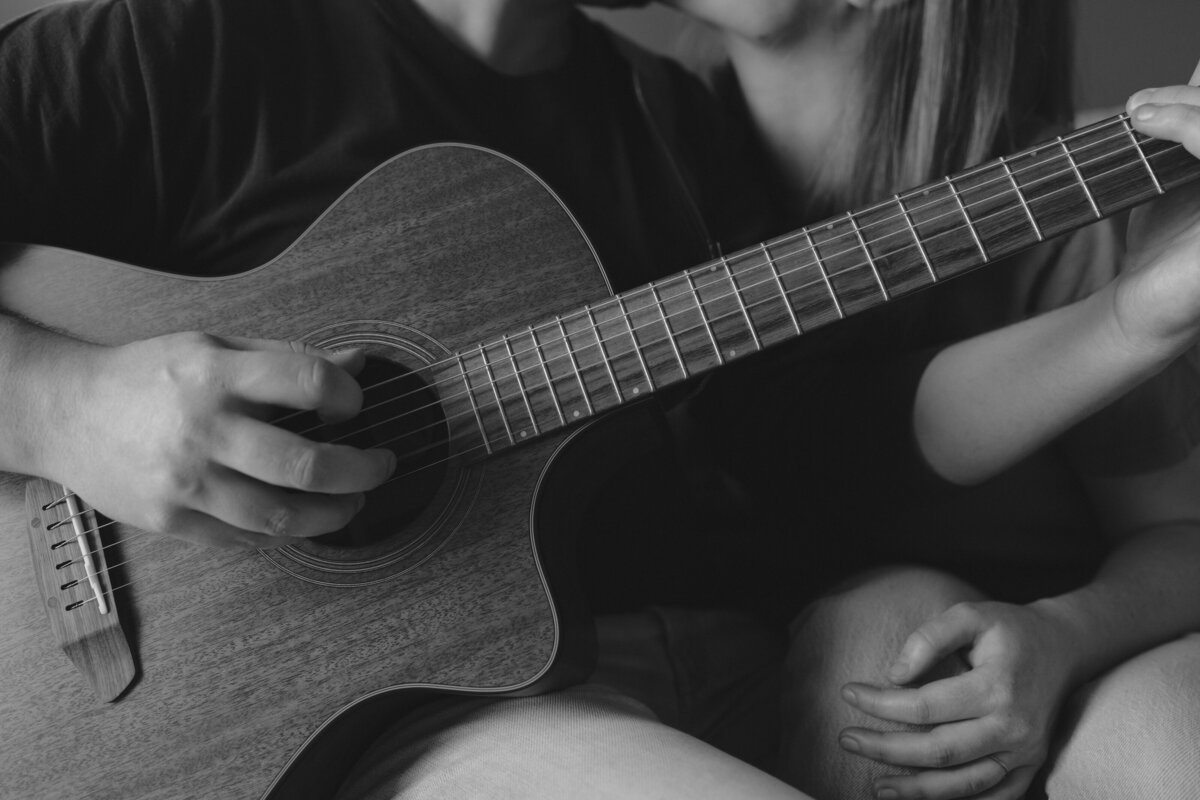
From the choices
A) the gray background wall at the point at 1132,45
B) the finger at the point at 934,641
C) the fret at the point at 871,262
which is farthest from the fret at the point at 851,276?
the gray background wall at the point at 1132,45

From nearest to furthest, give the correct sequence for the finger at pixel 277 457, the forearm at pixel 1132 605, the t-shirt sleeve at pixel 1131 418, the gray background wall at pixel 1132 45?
the finger at pixel 277 457
the forearm at pixel 1132 605
the t-shirt sleeve at pixel 1131 418
the gray background wall at pixel 1132 45

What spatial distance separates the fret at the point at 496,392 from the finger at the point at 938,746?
16.6 inches

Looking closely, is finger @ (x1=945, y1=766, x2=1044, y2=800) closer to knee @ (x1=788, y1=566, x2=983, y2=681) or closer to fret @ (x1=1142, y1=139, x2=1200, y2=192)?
knee @ (x1=788, y1=566, x2=983, y2=681)

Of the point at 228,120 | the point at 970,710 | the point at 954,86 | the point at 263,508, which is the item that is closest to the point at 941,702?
the point at 970,710

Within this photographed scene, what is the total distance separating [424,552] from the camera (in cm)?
69

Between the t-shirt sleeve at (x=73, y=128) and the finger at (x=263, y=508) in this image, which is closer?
the finger at (x=263, y=508)

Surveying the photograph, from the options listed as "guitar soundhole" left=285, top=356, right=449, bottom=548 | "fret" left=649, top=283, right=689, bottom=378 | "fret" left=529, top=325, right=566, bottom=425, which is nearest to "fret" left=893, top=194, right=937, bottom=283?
"fret" left=649, top=283, right=689, bottom=378

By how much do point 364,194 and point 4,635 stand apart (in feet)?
1.58

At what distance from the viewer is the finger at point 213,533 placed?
0.63 metres

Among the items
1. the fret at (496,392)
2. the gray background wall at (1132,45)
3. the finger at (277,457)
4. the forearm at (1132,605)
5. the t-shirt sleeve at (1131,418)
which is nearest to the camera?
the finger at (277,457)

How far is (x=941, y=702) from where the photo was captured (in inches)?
28.4

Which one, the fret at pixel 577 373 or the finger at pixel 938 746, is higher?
the fret at pixel 577 373

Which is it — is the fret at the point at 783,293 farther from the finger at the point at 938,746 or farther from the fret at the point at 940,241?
the finger at the point at 938,746

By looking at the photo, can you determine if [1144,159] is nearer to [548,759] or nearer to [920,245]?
[920,245]
